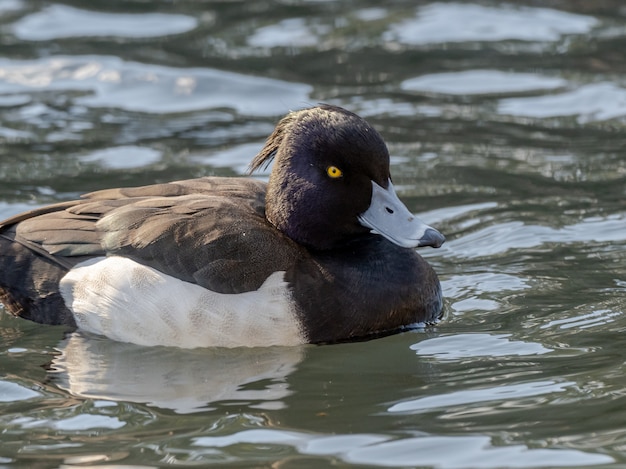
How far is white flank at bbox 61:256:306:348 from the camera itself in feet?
20.4

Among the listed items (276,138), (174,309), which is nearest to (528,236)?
(276,138)

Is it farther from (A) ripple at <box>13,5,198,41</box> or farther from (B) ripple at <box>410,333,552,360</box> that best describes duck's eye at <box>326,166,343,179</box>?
(A) ripple at <box>13,5,198,41</box>

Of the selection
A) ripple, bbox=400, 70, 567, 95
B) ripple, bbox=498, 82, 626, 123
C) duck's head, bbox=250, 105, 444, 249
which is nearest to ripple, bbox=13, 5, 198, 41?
ripple, bbox=400, 70, 567, 95

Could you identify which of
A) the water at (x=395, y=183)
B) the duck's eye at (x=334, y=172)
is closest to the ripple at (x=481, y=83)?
the water at (x=395, y=183)

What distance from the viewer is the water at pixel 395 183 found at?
5.17 metres

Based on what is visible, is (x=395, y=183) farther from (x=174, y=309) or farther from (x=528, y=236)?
(x=174, y=309)

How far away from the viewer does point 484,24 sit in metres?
12.3

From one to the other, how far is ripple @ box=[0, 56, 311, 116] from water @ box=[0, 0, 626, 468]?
27mm

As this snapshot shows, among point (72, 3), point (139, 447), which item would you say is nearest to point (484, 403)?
point (139, 447)

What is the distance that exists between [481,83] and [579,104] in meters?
1.00

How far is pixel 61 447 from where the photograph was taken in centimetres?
511

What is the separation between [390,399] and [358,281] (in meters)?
0.97

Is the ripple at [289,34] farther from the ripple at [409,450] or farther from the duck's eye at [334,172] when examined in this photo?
the ripple at [409,450]

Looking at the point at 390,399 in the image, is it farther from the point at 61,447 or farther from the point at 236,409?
the point at 61,447
